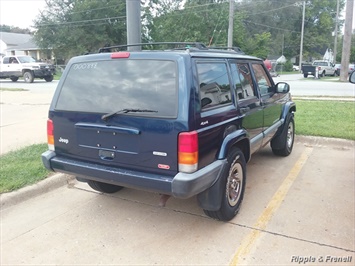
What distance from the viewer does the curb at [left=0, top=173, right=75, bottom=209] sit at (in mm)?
4203

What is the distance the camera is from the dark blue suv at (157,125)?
3.01 meters

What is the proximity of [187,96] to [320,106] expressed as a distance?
8.73 metres

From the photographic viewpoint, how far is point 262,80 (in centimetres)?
507

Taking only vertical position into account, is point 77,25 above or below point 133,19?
above

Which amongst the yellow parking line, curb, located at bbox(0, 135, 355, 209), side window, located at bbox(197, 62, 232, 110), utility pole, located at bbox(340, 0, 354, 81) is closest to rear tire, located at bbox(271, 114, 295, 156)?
the yellow parking line

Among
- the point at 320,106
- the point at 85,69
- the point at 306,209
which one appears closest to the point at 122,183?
the point at 85,69

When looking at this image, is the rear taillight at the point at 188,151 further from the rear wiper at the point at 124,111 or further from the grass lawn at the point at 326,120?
the grass lawn at the point at 326,120

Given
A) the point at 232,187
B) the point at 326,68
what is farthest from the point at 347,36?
the point at 232,187

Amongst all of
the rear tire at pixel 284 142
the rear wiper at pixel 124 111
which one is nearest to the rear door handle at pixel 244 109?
the rear wiper at pixel 124 111

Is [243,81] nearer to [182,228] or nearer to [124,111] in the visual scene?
[124,111]

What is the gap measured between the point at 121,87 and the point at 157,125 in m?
0.58

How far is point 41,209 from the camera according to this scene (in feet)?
13.5

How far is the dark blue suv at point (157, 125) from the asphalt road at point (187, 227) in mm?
387

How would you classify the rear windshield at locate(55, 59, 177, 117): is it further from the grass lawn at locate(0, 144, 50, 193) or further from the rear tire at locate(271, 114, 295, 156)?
the rear tire at locate(271, 114, 295, 156)
